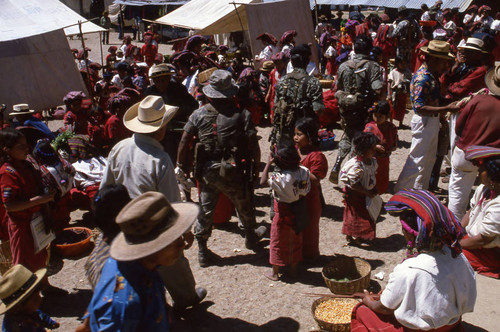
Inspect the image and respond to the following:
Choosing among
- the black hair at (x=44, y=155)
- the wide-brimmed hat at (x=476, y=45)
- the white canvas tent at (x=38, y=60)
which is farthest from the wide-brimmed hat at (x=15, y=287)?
the white canvas tent at (x=38, y=60)

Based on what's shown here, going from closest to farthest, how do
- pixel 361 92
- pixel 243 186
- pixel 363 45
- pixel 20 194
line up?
pixel 20 194
pixel 243 186
pixel 361 92
pixel 363 45

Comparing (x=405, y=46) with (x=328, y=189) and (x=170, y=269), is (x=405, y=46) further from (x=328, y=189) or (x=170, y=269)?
(x=170, y=269)

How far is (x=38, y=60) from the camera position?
11.3 metres

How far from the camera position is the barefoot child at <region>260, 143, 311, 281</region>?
5.03 m

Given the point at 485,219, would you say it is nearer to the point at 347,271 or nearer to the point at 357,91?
the point at 347,271

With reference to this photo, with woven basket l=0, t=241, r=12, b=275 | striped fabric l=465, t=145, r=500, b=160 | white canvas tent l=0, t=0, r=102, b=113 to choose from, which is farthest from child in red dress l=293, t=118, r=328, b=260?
white canvas tent l=0, t=0, r=102, b=113

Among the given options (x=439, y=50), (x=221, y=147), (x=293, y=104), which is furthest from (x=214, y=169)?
(x=439, y=50)

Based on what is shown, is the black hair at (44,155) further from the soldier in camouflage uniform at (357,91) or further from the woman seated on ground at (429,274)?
the woman seated on ground at (429,274)

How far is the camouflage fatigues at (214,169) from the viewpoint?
547 cm

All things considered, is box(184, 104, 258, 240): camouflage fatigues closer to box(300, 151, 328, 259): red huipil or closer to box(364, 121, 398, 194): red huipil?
box(300, 151, 328, 259): red huipil

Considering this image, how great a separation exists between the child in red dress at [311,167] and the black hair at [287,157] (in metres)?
0.39

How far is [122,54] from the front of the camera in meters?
18.2

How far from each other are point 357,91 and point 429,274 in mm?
4529

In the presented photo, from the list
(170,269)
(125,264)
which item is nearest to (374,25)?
(170,269)
